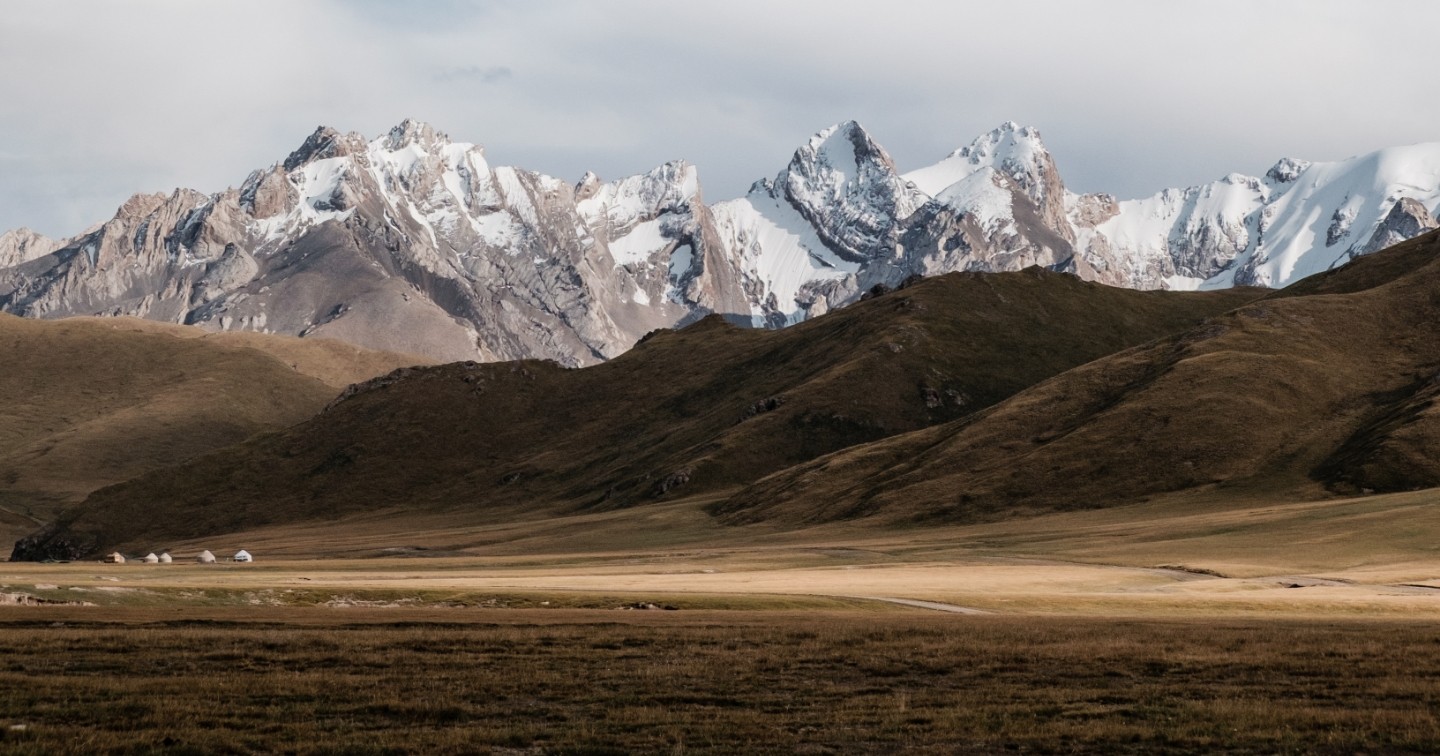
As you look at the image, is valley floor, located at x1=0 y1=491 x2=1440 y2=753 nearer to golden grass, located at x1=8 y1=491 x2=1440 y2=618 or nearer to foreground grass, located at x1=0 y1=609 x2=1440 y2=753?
foreground grass, located at x1=0 y1=609 x2=1440 y2=753

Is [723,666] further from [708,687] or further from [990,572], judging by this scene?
[990,572]

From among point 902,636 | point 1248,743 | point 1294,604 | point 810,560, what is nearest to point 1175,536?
point 810,560

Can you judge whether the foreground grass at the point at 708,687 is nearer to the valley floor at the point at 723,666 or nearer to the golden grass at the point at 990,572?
the valley floor at the point at 723,666

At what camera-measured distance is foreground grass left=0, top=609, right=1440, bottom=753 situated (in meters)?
32.3

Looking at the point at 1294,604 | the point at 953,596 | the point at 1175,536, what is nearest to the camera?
the point at 1294,604

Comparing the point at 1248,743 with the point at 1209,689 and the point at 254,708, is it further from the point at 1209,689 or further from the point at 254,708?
the point at 254,708

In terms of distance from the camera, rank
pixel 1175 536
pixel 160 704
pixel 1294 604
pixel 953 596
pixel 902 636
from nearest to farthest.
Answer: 1. pixel 160 704
2. pixel 902 636
3. pixel 1294 604
4. pixel 953 596
5. pixel 1175 536

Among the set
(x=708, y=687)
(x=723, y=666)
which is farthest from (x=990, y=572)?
(x=708, y=687)

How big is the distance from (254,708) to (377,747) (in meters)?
6.98

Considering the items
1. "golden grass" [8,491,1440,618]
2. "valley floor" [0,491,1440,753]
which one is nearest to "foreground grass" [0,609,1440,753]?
"valley floor" [0,491,1440,753]

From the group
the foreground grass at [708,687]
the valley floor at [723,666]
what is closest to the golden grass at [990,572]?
the valley floor at [723,666]

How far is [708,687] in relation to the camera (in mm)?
41719

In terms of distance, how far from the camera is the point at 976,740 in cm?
3294

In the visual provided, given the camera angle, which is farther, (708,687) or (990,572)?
(990,572)
